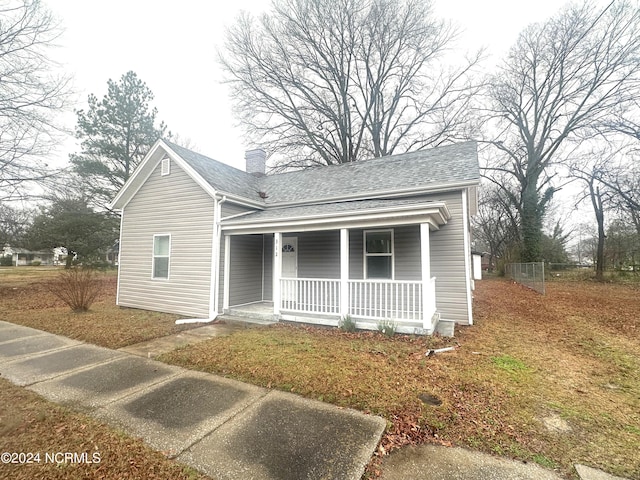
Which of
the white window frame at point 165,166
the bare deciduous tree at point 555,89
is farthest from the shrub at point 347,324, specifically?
the bare deciduous tree at point 555,89

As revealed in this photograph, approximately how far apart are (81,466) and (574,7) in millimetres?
26852

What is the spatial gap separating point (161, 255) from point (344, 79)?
17769 millimetres

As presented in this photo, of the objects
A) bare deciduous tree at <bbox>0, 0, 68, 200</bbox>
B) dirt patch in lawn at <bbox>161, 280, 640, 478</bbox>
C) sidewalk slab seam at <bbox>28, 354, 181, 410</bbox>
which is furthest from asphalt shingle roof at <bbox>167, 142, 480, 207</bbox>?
bare deciduous tree at <bbox>0, 0, 68, 200</bbox>

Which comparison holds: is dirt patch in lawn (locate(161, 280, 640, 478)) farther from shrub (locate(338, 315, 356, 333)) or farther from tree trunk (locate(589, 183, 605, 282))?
tree trunk (locate(589, 183, 605, 282))

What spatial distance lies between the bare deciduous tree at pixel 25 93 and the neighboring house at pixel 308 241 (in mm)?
6174

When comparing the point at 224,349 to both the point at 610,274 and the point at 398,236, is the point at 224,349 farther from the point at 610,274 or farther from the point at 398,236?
the point at 610,274

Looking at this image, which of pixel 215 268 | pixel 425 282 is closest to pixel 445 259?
pixel 425 282

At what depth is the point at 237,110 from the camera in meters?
20.2

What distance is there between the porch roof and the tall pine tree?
1604cm

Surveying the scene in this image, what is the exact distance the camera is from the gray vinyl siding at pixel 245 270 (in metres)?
8.76

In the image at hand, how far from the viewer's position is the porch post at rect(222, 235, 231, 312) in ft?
27.1

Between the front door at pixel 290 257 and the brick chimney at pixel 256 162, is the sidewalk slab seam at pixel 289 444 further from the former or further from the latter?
the brick chimney at pixel 256 162

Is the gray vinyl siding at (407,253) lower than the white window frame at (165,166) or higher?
lower

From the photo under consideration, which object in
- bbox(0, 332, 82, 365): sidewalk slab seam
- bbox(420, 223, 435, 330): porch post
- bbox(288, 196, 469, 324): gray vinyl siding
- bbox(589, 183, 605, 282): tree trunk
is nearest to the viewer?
bbox(0, 332, 82, 365): sidewalk slab seam
